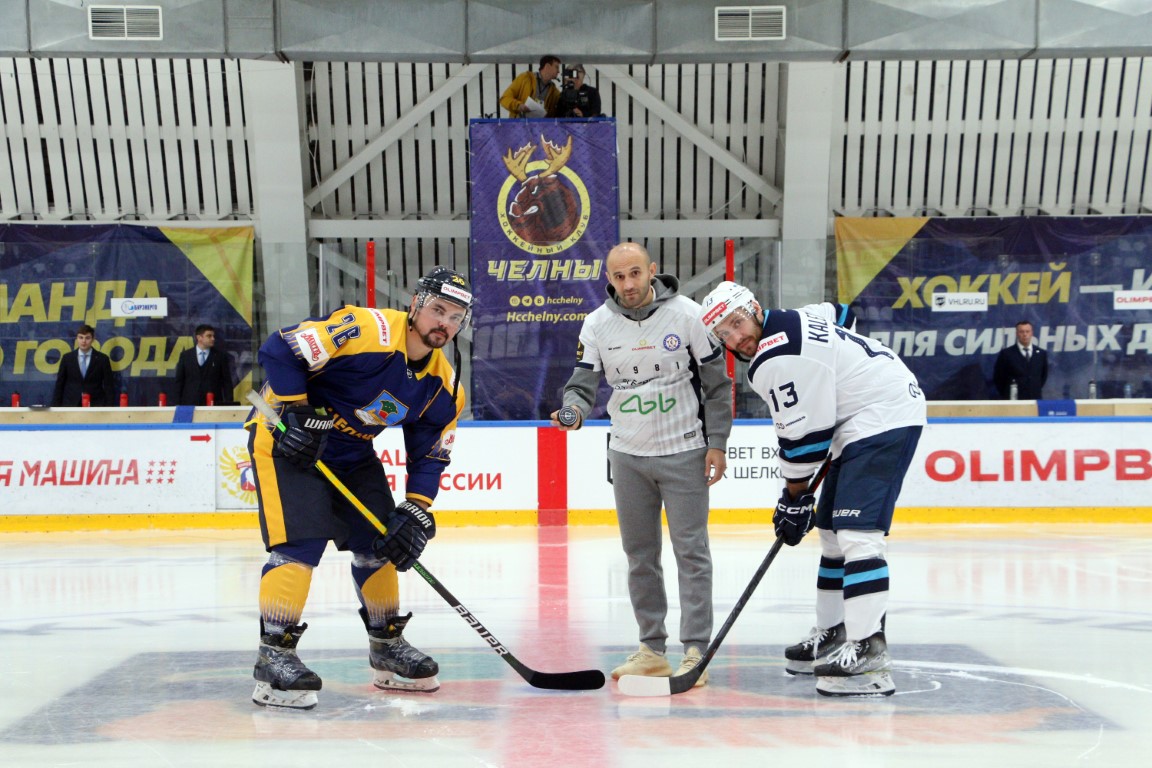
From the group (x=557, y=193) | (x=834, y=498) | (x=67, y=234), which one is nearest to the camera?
(x=834, y=498)

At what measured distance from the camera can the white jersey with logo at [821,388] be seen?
361 cm

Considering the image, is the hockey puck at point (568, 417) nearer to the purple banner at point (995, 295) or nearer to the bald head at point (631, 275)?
the bald head at point (631, 275)

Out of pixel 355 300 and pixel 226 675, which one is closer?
pixel 226 675

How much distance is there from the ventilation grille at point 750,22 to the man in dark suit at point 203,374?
512cm

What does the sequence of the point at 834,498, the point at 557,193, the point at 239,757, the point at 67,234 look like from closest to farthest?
the point at 239,757
the point at 834,498
the point at 557,193
the point at 67,234

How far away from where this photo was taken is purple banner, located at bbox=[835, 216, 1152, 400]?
11.4 meters

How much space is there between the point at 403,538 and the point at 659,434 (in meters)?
0.93

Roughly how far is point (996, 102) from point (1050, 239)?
5.17 feet

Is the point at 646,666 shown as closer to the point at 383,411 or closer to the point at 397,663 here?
the point at 397,663

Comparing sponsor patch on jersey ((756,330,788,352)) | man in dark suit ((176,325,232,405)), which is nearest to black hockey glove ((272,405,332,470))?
sponsor patch on jersey ((756,330,788,352))

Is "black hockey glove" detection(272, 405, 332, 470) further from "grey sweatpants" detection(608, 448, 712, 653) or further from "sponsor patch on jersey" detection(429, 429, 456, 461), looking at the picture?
"grey sweatpants" detection(608, 448, 712, 653)

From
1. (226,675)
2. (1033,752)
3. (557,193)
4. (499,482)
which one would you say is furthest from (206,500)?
(1033,752)

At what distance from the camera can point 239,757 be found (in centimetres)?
306

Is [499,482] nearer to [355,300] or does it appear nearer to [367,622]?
[355,300]
